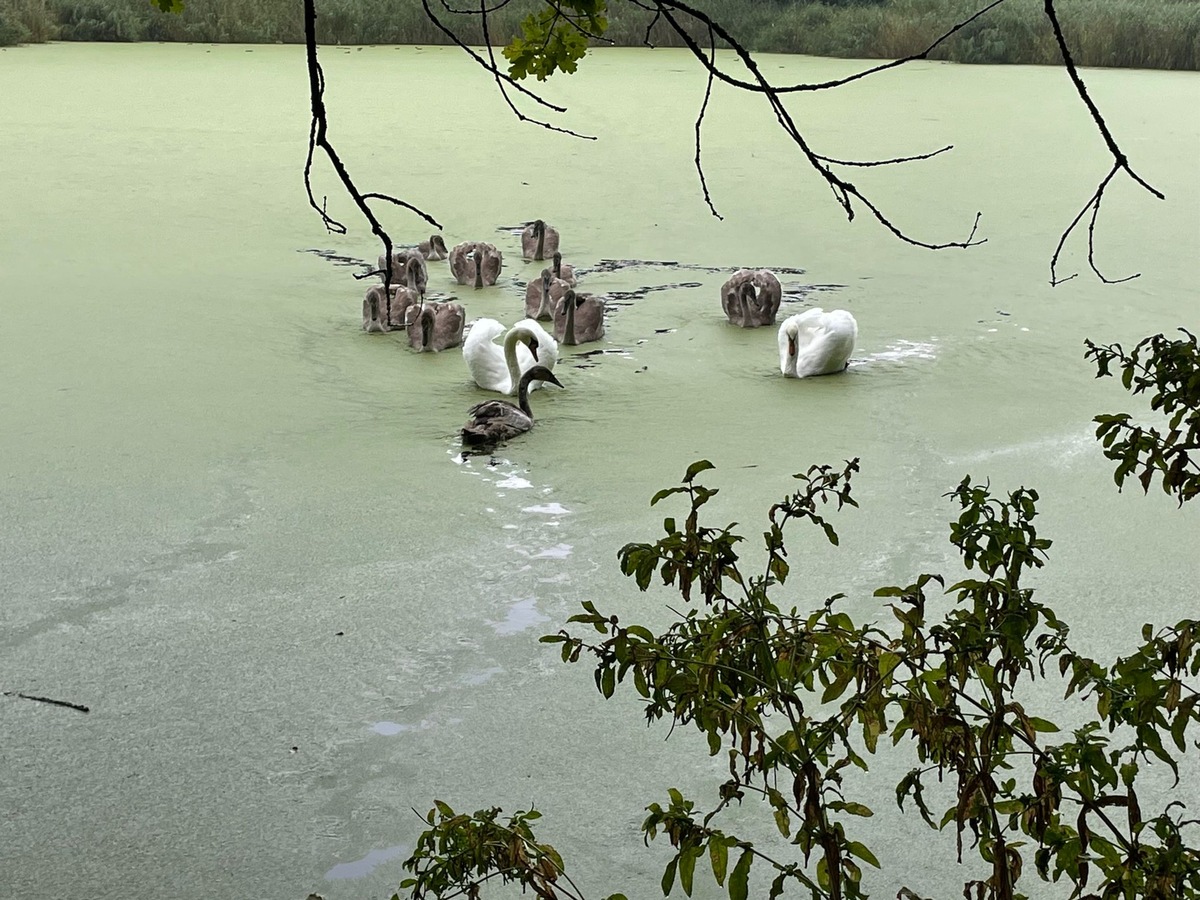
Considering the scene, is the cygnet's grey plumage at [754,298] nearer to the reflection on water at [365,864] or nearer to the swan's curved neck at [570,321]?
the swan's curved neck at [570,321]

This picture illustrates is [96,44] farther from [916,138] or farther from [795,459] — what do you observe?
[795,459]

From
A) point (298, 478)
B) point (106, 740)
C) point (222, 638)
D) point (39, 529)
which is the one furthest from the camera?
point (298, 478)

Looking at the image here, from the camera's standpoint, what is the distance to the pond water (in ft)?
4.31

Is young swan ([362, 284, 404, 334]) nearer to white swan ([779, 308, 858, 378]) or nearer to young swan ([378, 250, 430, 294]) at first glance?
young swan ([378, 250, 430, 294])

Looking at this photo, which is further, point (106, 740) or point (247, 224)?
point (247, 224)

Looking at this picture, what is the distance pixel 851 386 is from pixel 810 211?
6.38 feet

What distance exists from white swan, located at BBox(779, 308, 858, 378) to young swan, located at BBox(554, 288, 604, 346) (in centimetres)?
46

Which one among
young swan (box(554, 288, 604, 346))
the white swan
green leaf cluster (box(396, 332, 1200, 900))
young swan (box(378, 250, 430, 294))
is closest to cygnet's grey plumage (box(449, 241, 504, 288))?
young swan (box(378, 250, 430, 294))

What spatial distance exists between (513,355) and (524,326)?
0.23ft

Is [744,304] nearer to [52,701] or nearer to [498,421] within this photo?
[498,421]

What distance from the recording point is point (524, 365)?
2.74 m

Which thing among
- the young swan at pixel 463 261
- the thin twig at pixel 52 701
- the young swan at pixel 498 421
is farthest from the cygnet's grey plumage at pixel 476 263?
the thin twig at pixel 52 701

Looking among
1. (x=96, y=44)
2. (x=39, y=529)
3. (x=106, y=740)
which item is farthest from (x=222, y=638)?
(x=96, y=44)

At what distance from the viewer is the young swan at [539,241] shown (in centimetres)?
386
